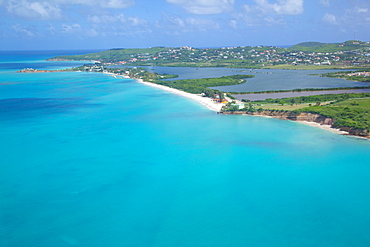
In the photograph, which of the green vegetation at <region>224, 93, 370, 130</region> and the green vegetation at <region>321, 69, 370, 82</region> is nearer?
the green vegetation at <region>224, 93, 370, 130</region>

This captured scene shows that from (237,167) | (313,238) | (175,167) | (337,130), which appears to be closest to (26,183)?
(175,167)

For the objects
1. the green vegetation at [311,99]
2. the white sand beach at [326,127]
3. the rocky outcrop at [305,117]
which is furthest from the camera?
the green vegetation at [311,99]

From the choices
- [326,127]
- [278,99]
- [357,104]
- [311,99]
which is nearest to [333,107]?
[357,104]

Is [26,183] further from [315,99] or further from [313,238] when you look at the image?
[315,99]

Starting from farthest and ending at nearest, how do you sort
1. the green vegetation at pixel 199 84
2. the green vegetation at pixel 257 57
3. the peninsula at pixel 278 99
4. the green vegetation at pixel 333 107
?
the green vegetation at pixel 257 57 < the green vegetation at pixel 199 84 < the peninsula at pixel 278 99 < the green vegetation at pixel 333 107

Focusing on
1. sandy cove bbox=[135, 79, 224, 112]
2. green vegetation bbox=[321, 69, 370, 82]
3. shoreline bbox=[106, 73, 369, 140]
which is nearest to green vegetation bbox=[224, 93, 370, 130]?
shoreline bbox=[106, 73, 369, 140]

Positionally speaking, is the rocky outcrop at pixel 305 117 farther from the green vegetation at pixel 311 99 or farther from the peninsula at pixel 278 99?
the green vegetation at pixel 311 99

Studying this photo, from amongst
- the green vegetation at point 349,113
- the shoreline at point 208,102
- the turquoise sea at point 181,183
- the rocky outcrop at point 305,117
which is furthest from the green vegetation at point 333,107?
the turquoise sea at point 181,183

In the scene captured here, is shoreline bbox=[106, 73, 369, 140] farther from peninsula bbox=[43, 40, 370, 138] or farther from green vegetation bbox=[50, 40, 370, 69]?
green vegetation bbox=[50, 40, 370, 69]

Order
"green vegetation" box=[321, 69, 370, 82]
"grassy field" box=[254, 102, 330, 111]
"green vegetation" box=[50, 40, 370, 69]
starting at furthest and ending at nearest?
"green vegetation" box=[50, 40, 370, 69] → "green vegetation" box=[321, 69, 370, 82] → "grassy field" box=[254, 102, 330, 111]
